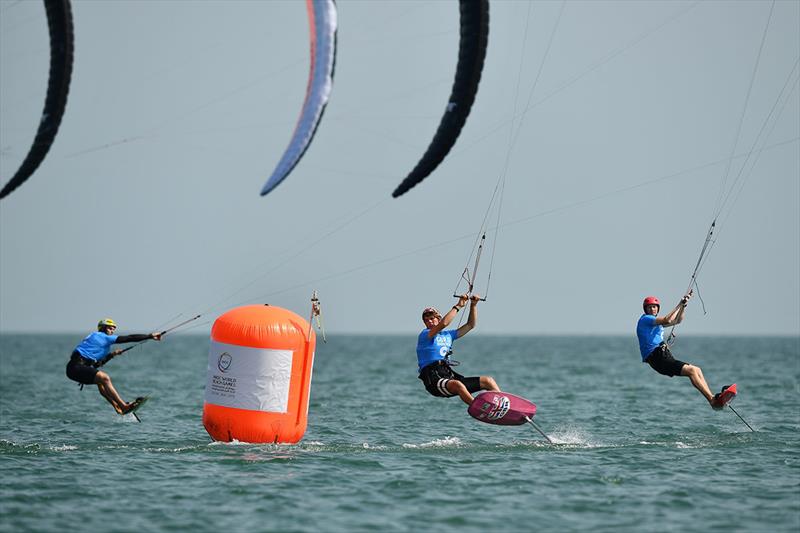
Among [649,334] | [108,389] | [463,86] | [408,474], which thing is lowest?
[408,474]

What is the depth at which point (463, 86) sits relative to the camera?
15.7 meters

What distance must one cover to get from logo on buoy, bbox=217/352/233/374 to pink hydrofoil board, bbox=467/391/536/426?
10.8ft

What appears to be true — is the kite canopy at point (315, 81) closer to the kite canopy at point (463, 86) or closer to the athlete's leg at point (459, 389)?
the kite canopy at point (463, 86)

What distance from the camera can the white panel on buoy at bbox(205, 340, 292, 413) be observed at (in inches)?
597

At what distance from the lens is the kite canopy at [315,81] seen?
15.2 metres

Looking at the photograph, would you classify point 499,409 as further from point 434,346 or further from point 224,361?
point 224,361

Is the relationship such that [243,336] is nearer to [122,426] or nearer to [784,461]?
[122,426]

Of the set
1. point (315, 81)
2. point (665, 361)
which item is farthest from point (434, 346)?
point (315, 81)

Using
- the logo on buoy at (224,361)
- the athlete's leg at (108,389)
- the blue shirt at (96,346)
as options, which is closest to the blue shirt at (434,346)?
the logo on buoy at (224,361)

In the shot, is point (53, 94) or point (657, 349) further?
point (53, 94)

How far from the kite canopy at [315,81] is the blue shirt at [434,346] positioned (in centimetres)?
298

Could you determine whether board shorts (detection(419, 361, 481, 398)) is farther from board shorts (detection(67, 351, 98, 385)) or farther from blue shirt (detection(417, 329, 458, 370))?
board shorts (detection(67, 351, 98, 385))

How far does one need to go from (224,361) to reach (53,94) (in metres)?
5.32

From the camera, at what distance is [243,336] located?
1521 cm
